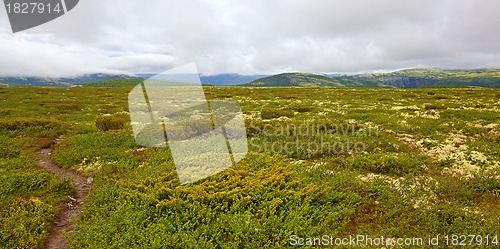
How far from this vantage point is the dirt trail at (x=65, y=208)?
865 cm

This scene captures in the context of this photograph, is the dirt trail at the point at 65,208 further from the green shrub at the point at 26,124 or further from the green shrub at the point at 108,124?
the green shrub at the point at 26,124

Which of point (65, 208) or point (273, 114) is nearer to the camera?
point (65, 208)

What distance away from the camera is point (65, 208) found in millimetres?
10734

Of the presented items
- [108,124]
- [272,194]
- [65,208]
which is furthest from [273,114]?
[65,208]

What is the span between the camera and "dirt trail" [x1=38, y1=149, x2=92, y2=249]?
340 inches

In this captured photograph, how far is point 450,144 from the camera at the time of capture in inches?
622

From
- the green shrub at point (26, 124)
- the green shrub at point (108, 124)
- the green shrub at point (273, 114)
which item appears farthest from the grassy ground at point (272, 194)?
the green shrub at point (273, 114)

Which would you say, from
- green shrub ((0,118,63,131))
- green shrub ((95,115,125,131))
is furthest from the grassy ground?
green shrub ((0,118,63,131))

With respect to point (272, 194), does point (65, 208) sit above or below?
below

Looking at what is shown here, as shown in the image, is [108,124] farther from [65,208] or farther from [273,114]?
[273,114]

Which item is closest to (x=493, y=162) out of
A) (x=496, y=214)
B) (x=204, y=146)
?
(x=496, y=214)

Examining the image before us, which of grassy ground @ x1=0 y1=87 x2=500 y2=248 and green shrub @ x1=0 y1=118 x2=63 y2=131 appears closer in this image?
grassy ground @ x1=0 y1=87 x2=500 y2=248

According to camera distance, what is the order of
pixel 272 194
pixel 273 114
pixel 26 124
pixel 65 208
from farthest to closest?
pixel 273 114 → pixel 26 124 → pixel 65 208 → pixel 272 194

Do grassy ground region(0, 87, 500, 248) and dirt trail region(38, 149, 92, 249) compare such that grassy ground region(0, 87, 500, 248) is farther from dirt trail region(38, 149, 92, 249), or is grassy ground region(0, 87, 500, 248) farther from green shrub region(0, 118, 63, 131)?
green shrub region(0, 118, 63, 131)
